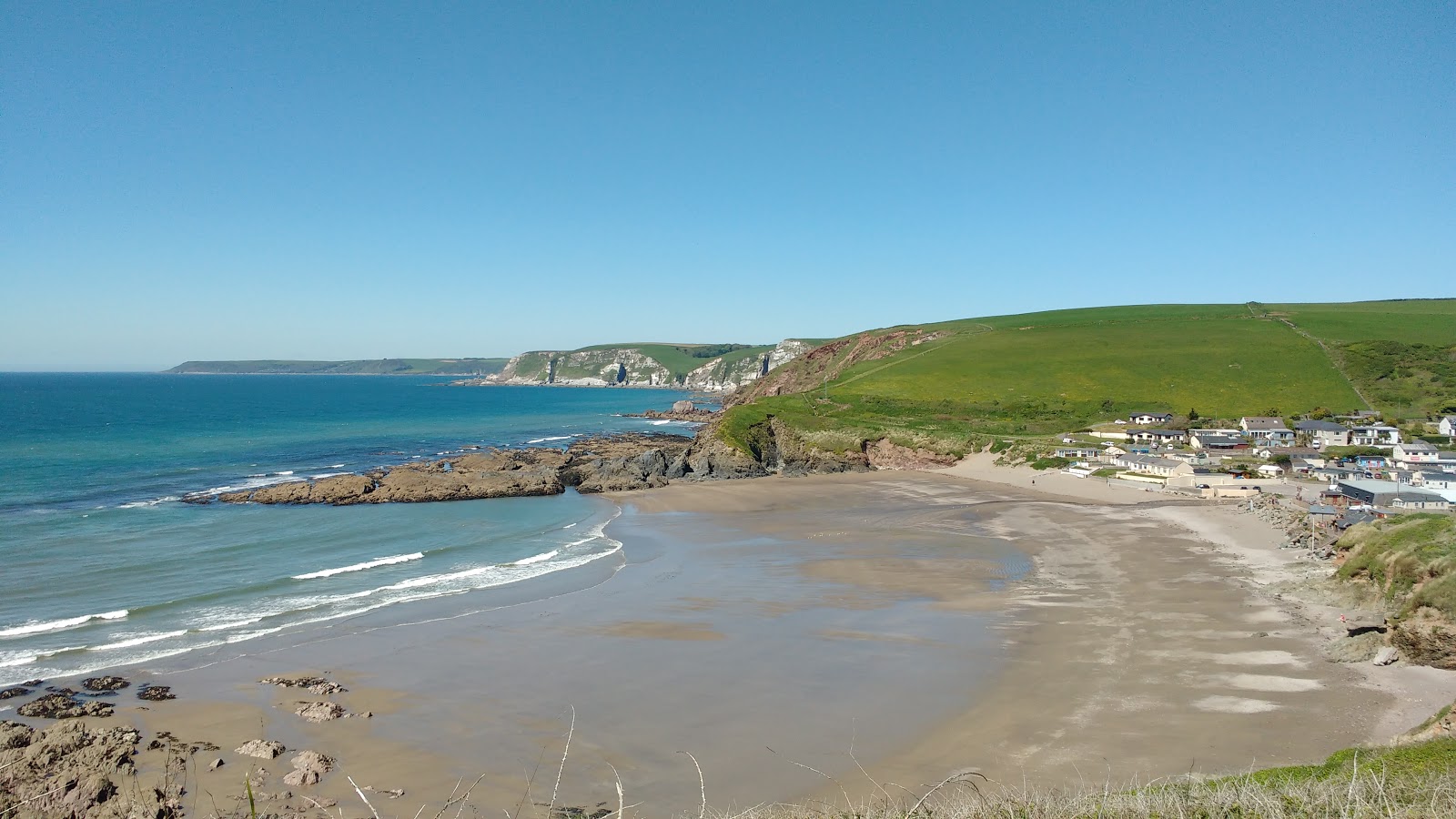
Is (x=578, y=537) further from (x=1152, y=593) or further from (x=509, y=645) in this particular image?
(x=1152, y=593)

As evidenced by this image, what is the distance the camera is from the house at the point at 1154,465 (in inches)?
1821

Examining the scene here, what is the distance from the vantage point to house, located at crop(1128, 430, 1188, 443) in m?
60.0

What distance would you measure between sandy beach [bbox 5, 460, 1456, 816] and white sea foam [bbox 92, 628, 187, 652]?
96.9 inches

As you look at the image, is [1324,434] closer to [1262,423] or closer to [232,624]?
[1262,423]

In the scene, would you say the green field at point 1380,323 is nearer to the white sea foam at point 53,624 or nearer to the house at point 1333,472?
the house at point 1333,472

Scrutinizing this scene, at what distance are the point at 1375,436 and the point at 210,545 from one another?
70860 mm

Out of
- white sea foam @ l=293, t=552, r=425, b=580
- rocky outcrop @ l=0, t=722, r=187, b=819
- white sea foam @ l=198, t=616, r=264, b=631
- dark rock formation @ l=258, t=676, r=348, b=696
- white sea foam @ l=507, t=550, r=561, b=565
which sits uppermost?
rocky outcrop @ l=0, t=722, r=187, b=819

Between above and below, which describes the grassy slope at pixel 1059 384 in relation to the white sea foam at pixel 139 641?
above

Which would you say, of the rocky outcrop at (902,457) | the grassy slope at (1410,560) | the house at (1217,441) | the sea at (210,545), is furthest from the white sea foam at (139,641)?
the house at (1217,441)

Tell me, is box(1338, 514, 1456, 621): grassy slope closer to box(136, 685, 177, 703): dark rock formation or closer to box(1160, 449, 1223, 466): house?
box(1160, 449, 1223, 466): house

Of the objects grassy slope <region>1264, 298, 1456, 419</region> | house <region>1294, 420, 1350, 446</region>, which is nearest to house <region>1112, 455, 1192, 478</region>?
house <region>1294, 420, 1350, 446</region>

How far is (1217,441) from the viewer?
56.4 meters

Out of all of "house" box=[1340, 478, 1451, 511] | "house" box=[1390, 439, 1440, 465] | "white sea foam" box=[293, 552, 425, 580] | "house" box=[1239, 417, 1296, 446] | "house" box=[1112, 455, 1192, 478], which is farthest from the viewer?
"house" box=[1239, 417, 1296, 446]

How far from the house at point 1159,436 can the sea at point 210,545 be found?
141 ft
